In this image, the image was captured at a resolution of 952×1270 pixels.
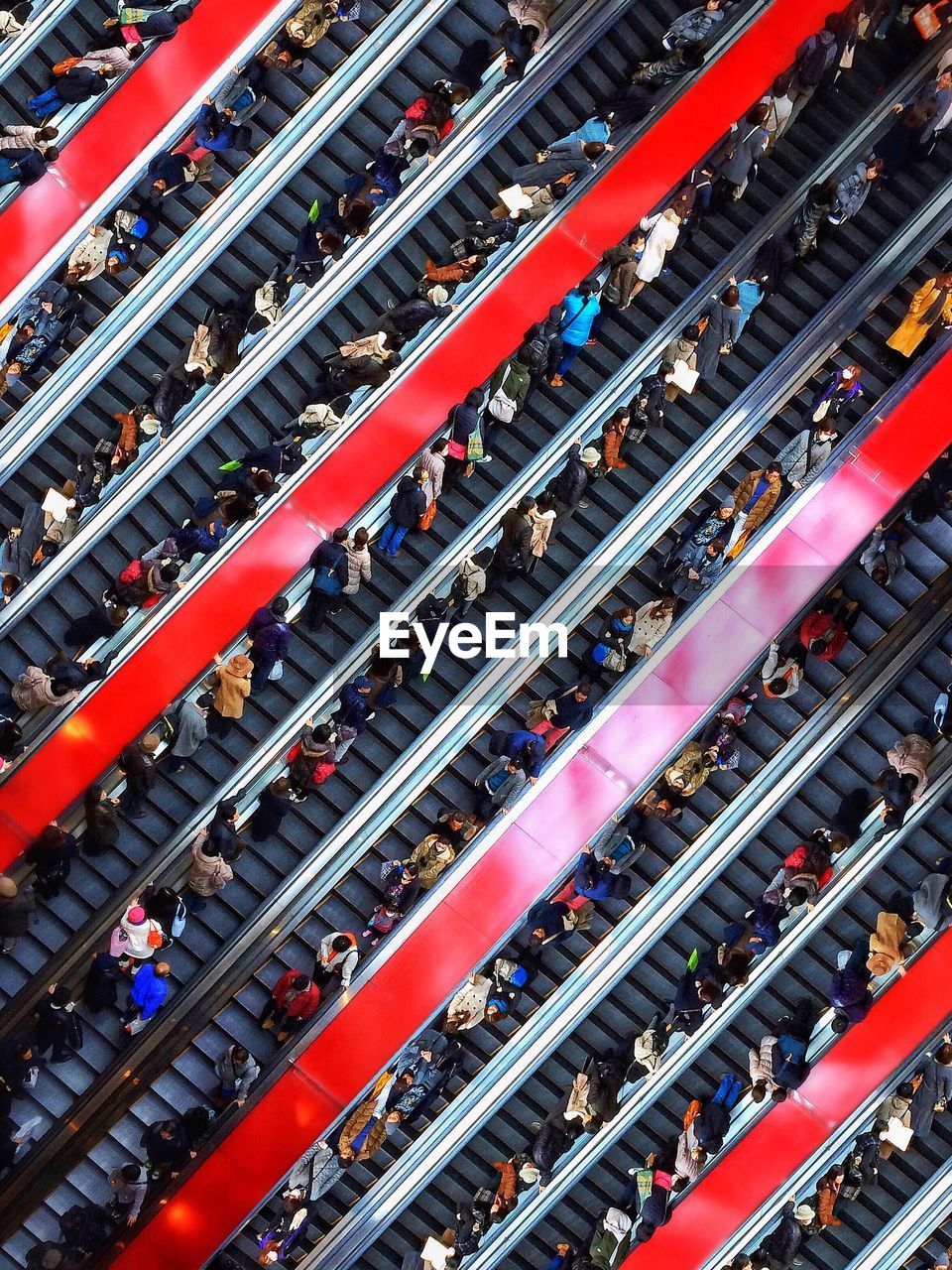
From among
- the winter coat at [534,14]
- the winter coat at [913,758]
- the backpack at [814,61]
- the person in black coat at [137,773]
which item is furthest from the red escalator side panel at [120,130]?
the winter coat at [913,758]

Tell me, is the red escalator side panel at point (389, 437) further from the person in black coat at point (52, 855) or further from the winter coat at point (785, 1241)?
the winter coat at point (785, 1241)

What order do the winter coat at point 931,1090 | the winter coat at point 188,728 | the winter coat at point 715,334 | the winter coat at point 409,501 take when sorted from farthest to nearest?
the winter coat at point 715,334
the winter coat at point 931,1090
the winter coat at point 409,501
the winter coat at point 188,728

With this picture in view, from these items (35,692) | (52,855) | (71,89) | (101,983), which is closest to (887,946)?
(101,983)

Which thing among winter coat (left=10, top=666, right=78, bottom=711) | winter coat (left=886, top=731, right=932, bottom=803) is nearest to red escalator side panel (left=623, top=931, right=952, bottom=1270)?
winter coat (left=886, top=731, right=932, bottom=803)

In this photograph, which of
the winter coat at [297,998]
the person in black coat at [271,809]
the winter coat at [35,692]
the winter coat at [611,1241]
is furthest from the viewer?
the winter coat at [611,1241]

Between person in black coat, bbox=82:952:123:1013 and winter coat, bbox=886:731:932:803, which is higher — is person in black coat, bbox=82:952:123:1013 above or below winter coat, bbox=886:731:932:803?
below

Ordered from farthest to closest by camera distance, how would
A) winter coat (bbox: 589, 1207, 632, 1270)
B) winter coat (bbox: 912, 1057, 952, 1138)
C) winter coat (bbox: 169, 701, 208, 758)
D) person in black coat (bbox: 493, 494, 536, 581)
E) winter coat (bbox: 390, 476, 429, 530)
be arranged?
winter coat (bbox: 589, 1207, 632, 1270)
winter coat (bbox: 912, 1057, 952, 1138)
person in black coat (bbox: 493, 494, 536, 581)
winter coat (bbox: 390, 476, 429, 530)
winter coat (bbox: 169, 701, 208, 758)

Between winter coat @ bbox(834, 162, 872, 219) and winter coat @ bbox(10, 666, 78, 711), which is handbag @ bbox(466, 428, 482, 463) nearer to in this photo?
winter coat @ bbox(834, 162, 872, 219)

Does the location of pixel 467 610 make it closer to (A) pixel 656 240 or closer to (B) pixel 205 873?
(B) pixel 205 873
